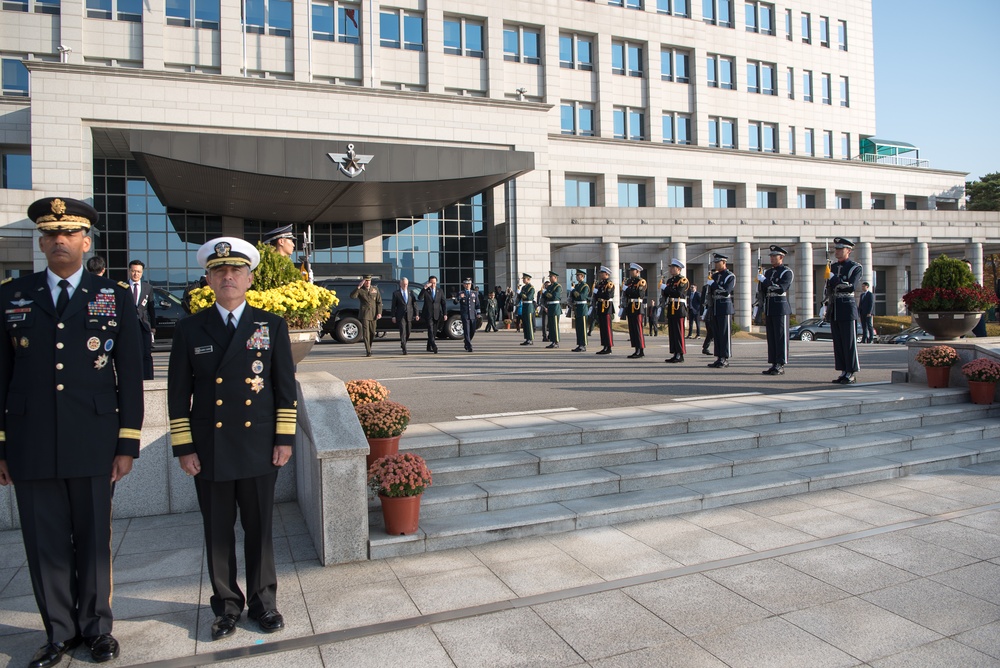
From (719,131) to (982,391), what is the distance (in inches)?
1587

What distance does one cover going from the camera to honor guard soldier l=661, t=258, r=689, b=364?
14.6m

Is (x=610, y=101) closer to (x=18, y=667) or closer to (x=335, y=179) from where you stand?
(x=335, y=179)

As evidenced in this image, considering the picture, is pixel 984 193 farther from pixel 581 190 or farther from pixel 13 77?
pixel 13 77

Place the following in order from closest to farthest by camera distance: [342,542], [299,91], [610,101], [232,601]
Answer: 1. [232,601]
2. [342,542]
3. [299,91]
4. [610,101]

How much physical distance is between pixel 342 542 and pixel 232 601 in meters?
1.13

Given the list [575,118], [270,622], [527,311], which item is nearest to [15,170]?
[527,311]

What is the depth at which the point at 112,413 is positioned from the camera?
391 cm

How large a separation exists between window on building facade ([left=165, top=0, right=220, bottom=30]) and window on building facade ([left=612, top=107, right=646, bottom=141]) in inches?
901

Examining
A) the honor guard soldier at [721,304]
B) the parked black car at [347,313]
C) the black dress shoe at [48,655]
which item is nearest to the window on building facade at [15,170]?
the parked black car at [347,313]

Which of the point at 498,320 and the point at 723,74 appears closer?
the point at 498,320

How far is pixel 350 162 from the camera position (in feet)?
86.8

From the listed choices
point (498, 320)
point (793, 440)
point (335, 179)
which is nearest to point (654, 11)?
point (498, 320)

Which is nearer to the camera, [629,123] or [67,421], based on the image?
[67,421]

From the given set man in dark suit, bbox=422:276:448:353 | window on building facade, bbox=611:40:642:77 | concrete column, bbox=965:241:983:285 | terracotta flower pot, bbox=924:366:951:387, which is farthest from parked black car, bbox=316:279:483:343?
concrete column, bbox=965:241:983:285
